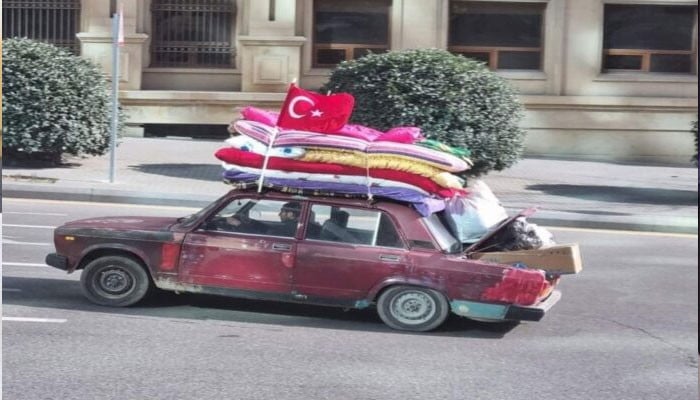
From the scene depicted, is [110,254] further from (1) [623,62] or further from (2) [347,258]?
(1) [623,62]

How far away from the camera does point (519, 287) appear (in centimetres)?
805

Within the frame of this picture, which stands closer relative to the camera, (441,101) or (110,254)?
(110,254)

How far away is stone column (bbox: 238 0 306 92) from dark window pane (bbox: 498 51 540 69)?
468 cm

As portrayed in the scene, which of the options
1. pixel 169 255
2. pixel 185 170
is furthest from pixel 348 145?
pixel 185 170

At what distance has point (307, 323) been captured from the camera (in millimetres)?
8578

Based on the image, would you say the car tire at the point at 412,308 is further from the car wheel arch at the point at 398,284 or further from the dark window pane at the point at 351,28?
the dark window pane at the point at 351,28

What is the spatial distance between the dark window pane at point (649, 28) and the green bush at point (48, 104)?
40.4 feet

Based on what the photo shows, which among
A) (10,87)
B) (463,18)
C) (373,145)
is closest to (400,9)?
(463,18)

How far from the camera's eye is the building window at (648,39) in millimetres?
25344

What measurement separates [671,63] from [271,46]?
928cm

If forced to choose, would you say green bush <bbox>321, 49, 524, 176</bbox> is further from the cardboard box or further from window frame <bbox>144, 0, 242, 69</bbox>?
the cardboard box

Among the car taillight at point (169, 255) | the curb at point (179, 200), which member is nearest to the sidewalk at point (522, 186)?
the curb at point (179, 200)

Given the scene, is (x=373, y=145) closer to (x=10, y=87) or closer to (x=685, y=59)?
(x=10, y=87)

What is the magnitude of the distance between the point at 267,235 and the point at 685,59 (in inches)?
758
